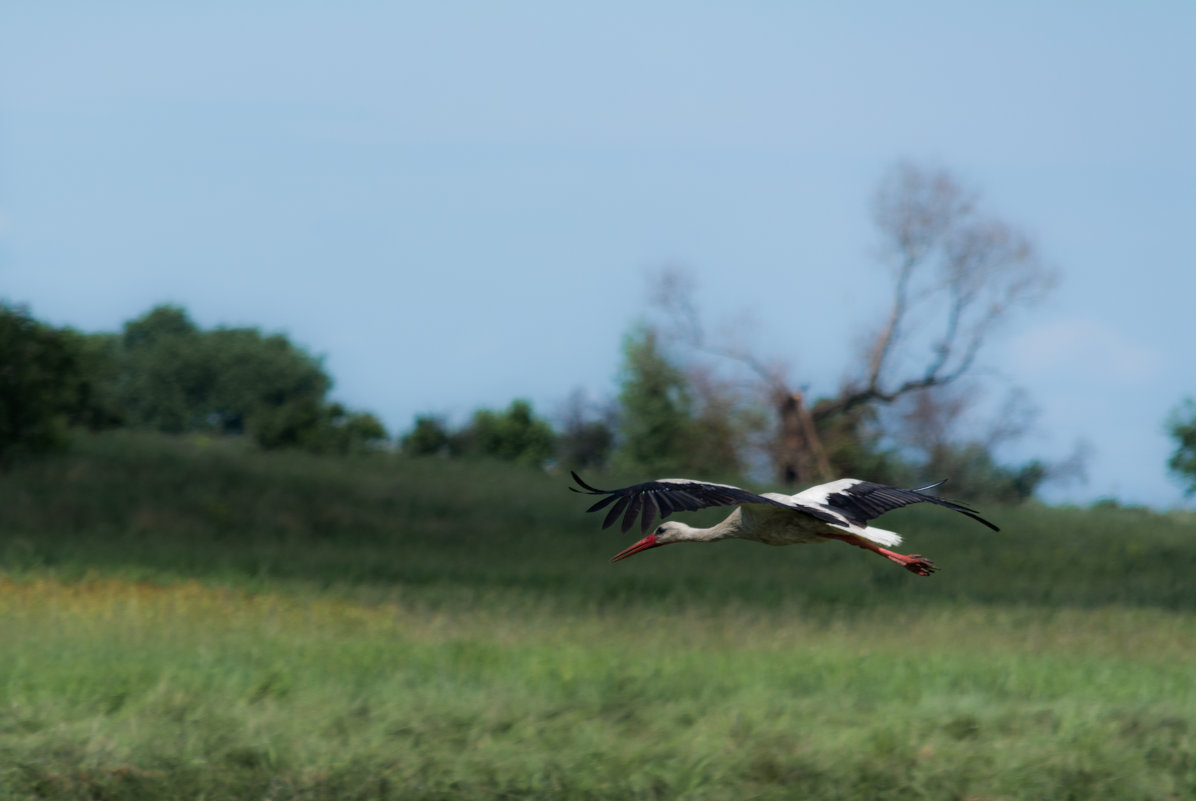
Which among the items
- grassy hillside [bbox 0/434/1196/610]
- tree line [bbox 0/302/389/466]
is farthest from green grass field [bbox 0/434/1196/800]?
tree line [bbox 0/302/389/466]

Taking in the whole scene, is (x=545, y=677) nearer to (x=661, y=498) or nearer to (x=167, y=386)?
(x=661, y=498)

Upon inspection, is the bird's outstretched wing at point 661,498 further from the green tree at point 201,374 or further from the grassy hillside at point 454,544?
the green tree at point 201,374

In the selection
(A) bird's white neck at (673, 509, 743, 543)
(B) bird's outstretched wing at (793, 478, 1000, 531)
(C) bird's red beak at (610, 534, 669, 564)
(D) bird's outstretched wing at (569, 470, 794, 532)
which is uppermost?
(B) bird's outstretched wing at (793, 478, 1000, 531)

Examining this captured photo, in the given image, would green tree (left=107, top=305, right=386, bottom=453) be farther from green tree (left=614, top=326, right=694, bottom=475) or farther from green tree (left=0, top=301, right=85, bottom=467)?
green tree (left=614, top=326, right=694, bottom=475)

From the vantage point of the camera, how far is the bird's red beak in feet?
3.83

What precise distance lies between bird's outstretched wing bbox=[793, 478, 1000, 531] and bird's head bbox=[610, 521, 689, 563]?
5.9 inches

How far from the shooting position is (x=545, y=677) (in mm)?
23016

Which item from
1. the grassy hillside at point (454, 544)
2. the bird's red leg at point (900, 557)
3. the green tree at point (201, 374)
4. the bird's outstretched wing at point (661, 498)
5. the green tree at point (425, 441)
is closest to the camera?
the bird's outstretched wing at point (661, 498)

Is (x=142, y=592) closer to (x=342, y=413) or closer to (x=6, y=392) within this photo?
(x=6, y=392)

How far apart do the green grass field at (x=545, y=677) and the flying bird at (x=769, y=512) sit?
1704cm

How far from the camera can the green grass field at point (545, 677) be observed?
20.0m

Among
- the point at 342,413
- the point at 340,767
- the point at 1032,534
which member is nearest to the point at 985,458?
the point at 340,767

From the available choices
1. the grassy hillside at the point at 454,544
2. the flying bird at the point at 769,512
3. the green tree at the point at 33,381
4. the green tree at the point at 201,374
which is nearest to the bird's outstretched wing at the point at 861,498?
the flying bird at the point at 769,512

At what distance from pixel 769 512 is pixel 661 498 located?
140 millimetres
